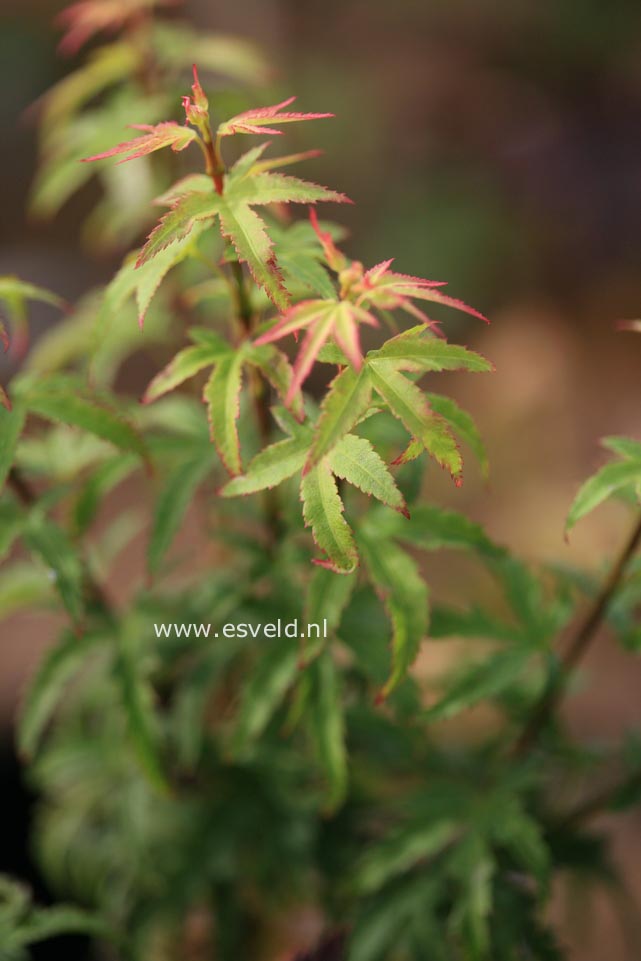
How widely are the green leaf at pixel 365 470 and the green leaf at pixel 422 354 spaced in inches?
2.4

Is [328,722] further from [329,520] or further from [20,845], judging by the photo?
[20,845]

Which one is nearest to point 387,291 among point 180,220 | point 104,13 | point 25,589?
point 180,220

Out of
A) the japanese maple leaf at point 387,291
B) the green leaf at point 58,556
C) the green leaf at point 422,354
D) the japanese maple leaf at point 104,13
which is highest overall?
the japanese maple leaf at point 104,13

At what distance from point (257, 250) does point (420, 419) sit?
16cm

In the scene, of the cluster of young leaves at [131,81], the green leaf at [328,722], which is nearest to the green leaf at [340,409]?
the green leaf at [328,722]

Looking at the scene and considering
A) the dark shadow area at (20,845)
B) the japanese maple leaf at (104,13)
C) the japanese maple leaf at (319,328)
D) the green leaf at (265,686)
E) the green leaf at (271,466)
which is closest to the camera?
the japanese maple leaf at (319,328)

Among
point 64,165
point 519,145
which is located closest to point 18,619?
point 64,165

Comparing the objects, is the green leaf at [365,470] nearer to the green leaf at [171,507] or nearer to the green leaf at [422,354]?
the green leaf at [422,354]

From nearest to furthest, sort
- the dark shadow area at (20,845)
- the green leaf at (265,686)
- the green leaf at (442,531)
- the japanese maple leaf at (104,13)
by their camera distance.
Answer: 1. the green leaf at (442,531)
2. the green leaf at (265,686)
3. the japanese maple leaf at (104,13)
4. the dark shadow area at (20,845)

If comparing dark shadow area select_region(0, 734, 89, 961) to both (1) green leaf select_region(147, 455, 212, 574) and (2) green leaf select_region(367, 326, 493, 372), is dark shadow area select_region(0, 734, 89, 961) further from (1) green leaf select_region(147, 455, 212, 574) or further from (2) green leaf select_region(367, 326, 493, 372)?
(2) green leaf select_region(367, 326, 493, 372)

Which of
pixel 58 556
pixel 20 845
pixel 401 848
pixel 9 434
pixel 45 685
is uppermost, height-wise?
pixel 9 434

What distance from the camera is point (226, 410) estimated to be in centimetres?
66

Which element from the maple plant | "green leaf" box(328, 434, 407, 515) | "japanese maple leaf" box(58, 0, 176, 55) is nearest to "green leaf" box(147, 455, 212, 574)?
the maple plant

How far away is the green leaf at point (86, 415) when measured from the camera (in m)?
0.75
